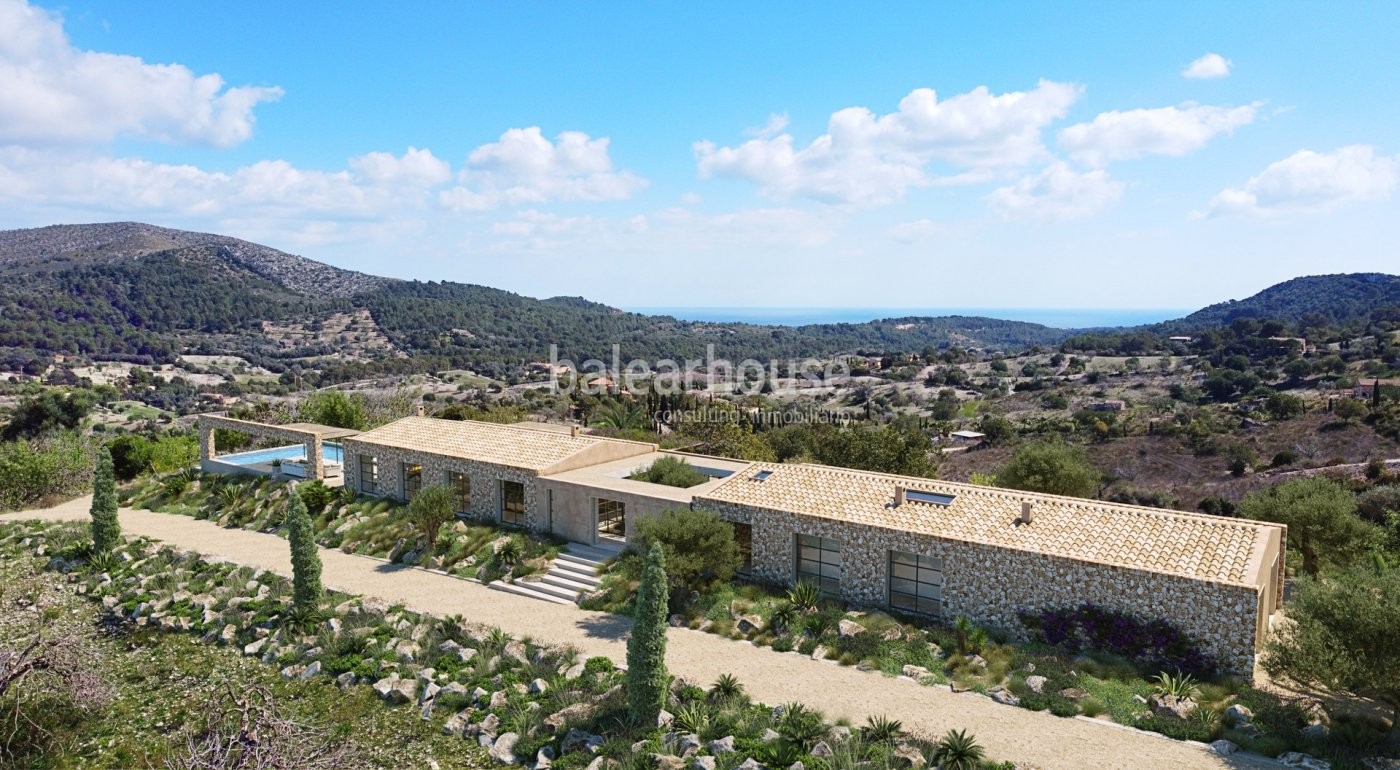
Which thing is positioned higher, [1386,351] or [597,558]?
[1386,351]

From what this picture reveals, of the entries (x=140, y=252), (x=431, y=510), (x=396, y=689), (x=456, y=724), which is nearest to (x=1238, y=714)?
(x=456, y=724)

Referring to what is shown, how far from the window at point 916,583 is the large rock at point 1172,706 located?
15.1 feet

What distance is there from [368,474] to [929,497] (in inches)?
805

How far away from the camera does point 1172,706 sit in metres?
13.2

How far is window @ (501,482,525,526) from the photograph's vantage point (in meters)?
25.2

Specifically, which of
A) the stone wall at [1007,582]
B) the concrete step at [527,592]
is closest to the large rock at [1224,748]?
the stone wall at [1007,582]

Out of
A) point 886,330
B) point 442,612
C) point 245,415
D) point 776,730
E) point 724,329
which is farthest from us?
point 886,330

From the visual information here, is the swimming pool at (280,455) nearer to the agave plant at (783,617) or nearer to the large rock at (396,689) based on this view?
the large rock at (396,689)

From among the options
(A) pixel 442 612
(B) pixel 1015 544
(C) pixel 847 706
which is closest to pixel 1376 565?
(B) pixel 1015 544

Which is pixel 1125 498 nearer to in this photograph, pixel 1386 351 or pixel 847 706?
pixel 847 706

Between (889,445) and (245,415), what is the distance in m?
35.7

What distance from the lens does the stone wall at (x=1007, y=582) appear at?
1434 centimetres

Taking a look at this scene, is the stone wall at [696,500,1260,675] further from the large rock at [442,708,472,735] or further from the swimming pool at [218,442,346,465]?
the swimming pool at [218,442,346,465]

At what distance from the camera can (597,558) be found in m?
22.0
